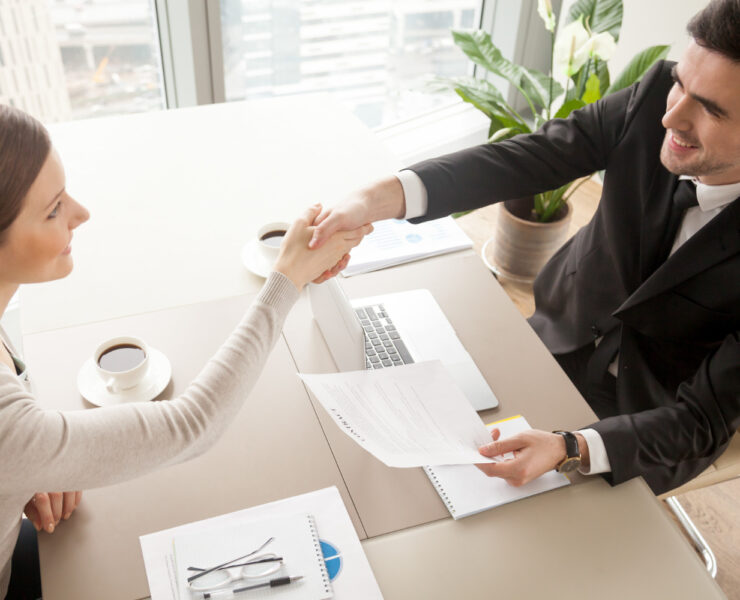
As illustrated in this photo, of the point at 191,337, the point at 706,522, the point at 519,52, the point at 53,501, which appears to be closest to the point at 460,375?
the point at 191,337

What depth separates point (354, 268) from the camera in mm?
1452

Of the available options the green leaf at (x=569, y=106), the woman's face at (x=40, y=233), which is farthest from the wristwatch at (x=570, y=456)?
the green leaf at (x=569, y=106)

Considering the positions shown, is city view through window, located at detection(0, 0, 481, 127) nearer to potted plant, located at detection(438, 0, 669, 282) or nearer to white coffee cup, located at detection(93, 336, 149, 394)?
potted plant, located at detection(438, 0, 669, 282)

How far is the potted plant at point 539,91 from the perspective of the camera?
6.68 feet

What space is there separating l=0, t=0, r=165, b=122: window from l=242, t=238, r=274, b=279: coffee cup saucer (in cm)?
117

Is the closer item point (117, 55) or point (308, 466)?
point (308, 466)

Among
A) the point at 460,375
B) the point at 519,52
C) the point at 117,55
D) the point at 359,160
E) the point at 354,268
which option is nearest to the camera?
the point at 460,375

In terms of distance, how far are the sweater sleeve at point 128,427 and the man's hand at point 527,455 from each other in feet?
1.23

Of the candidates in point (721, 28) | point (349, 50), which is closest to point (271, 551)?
point (721, 28)

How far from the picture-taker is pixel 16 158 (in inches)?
35.9

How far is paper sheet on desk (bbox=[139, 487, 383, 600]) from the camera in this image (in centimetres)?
92

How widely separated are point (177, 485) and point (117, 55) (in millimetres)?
1786

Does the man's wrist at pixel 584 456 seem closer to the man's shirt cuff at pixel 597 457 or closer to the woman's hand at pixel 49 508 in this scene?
the man's shirt cuff at pixel 597 457

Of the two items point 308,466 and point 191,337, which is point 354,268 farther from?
point 308,466
